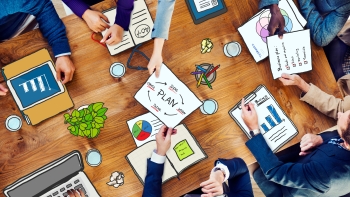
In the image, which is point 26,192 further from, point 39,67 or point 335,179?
point 335,179

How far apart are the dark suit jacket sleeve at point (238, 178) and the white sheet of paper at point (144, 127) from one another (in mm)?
341

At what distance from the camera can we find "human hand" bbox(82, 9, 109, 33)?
1.55 metres

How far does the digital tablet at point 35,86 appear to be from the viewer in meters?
1.52

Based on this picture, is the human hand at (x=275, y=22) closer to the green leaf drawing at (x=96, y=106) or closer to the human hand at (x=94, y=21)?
the human hand at (x=94, y=21)

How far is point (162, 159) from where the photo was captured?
5.04 ft

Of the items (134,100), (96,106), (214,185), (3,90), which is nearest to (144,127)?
(134,100)

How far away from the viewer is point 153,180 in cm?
150

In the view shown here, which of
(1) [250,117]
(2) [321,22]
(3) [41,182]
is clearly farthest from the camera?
(2) [321,22]

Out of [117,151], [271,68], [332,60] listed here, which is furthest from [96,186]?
[332,60]

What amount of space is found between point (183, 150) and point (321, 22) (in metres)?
1.00

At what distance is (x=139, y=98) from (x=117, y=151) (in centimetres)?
27

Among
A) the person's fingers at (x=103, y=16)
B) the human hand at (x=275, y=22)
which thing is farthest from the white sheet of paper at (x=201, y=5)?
the person's fingers at (x=103, y=16)

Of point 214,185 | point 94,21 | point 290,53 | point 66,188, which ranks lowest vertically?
point 214,185

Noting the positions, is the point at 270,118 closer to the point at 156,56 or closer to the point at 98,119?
the point at 156,56
